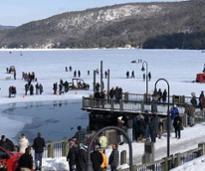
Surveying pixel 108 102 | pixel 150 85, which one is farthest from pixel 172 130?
pixel 150 85

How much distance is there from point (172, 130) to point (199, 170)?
10092 millimetres

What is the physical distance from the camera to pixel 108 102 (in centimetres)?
3684

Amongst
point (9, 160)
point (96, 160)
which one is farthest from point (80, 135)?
point (96, 160)

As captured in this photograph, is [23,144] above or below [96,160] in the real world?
below

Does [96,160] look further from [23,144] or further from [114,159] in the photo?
[23,144]

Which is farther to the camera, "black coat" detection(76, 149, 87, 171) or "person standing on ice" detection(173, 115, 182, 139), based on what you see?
"person standing on ice" detection(173, 115, 182, 139)

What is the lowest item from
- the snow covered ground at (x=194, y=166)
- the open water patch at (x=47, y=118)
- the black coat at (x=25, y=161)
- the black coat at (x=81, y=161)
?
the open water patch at (x=47, y=118)

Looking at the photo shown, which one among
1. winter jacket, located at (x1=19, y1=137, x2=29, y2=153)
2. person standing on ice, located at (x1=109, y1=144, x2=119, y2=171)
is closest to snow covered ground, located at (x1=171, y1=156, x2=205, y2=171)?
person standing on ice, located at (x1=109, y1=144, x2=119, y2=171)

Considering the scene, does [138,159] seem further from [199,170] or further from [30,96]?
[30,96]

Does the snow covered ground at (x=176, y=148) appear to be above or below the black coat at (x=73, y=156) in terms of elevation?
below

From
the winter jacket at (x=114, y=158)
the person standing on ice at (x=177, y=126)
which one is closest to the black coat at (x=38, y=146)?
the winter jacket at (x=114, y=158)

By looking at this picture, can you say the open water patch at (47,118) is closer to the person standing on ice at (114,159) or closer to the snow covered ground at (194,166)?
→ the person standing on ice at (114,159)

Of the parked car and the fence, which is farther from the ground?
the parked car

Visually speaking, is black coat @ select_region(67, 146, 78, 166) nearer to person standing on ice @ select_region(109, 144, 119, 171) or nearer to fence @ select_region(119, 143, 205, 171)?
person standing on ice @ select_region(109, 144, 119, 171)
